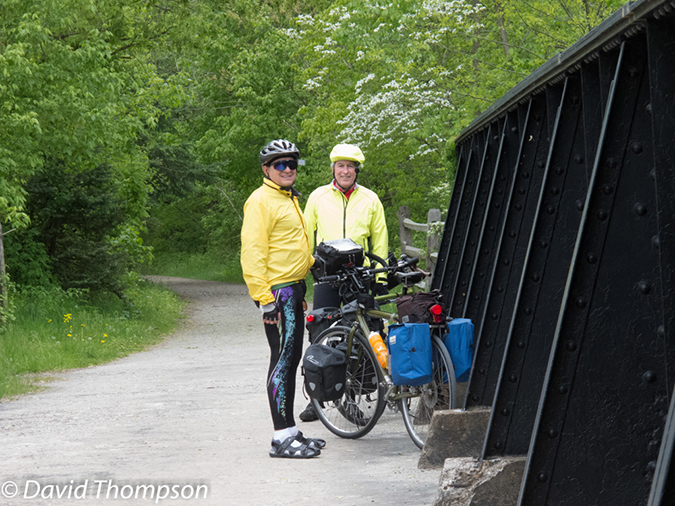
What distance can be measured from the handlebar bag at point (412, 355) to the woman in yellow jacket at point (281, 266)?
2.49 ft

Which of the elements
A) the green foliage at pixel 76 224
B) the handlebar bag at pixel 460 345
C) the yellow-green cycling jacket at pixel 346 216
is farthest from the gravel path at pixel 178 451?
the green foliage at pixel 76 224

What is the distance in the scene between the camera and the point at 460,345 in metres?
5.48

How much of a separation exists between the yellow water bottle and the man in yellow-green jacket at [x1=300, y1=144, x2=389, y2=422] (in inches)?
35.4

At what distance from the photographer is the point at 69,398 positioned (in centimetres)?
863

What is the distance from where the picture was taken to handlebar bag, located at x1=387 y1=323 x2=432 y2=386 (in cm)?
543

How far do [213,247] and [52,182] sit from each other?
28930 millimetres

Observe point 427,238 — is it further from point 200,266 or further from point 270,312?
point 200,266

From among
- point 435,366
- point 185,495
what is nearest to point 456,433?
point 435,366

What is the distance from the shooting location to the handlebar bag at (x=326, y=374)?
20.2ft

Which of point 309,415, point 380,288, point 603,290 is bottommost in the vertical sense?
point 309,415

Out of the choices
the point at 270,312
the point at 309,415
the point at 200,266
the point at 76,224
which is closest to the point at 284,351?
the point at 270,312

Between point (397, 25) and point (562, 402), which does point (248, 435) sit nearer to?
point (562, 402)

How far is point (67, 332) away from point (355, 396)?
25.3 feet

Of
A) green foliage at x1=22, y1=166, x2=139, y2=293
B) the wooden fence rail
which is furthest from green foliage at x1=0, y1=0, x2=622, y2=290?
the wooden fence rail
